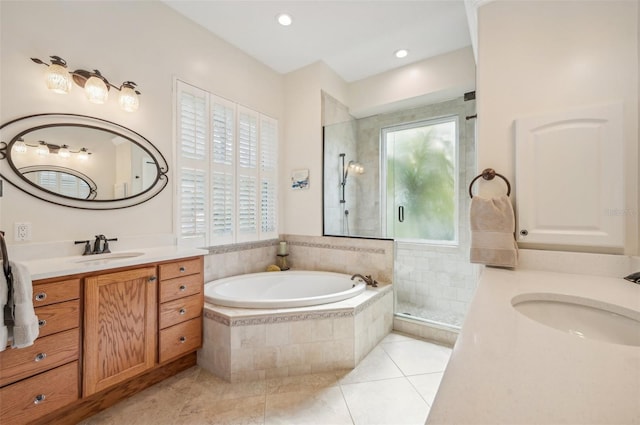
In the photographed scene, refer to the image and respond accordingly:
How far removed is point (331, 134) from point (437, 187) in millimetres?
1495

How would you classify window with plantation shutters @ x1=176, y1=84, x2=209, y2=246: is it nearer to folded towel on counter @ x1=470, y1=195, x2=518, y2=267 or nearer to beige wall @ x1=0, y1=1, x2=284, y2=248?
beige wall @ x1=0, y1=1, x2=284, y2=248

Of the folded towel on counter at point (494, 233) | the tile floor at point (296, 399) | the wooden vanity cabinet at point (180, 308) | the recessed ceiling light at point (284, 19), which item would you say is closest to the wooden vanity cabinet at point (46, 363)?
the tile floor at point (296, 399)

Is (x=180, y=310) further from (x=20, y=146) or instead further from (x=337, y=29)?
(x=337, y=29)

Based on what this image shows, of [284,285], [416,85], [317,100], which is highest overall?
[416,85]

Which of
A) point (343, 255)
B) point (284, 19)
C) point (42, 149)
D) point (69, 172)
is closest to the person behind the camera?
point (42, 149)

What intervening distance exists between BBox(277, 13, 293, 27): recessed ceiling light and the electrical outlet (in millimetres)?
2525

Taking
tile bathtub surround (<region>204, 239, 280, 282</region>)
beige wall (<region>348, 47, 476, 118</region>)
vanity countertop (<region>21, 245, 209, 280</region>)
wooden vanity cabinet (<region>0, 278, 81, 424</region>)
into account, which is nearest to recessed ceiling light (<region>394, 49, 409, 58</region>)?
beige wall (<region>348, 47, 476, 118</region>)

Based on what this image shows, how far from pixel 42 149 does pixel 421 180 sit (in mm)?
3539

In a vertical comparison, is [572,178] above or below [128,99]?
below

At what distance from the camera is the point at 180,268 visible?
6.38 ft

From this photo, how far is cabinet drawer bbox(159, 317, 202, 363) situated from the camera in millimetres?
1837

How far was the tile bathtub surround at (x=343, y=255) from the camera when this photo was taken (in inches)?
110

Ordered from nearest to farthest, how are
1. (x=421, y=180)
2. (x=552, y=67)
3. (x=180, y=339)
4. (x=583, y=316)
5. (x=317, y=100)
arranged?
1. (x=583, y=316)
2. (x=552, y=67)
3. (x=180, y=339)
4. (x=317, y=100)
5. (x=421, y=180)

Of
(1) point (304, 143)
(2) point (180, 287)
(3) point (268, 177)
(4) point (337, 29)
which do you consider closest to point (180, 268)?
(2) point (180, 287)
